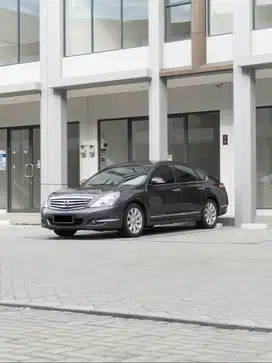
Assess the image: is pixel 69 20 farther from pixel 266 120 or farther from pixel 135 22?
pixel 266 120

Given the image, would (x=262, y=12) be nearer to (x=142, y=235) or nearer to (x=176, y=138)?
(x=176, y=138)

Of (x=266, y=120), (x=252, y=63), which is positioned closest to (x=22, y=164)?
(x=266, y=120)

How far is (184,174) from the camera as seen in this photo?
52.2 feet

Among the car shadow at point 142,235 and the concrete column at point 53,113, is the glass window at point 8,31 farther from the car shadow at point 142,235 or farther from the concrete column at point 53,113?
the car shadow at point 142,235

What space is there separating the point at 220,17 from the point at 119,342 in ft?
44.5

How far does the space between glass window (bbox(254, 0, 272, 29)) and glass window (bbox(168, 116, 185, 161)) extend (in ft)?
17.0

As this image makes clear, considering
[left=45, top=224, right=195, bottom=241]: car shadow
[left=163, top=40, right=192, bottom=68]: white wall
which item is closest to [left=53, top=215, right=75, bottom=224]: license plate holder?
[left=45, top=224, right=195, bottom=241]: car shadow

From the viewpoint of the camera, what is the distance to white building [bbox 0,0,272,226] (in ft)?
55.4

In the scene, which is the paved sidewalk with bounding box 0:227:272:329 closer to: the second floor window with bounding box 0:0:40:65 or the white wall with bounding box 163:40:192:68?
the white wall with bounding box 163:40:192:68

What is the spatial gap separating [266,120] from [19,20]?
8.62 metres

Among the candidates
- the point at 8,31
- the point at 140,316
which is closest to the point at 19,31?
the point at 8,31

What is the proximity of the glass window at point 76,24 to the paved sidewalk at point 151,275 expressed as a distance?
7817 mm

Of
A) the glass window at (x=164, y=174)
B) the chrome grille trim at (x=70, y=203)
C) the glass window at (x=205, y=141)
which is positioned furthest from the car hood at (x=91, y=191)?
the glass window at (x=205, y=141)

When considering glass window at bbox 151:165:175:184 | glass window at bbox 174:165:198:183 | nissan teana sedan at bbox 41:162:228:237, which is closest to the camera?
nissan teana sedan at bbox 41:162:228:237
